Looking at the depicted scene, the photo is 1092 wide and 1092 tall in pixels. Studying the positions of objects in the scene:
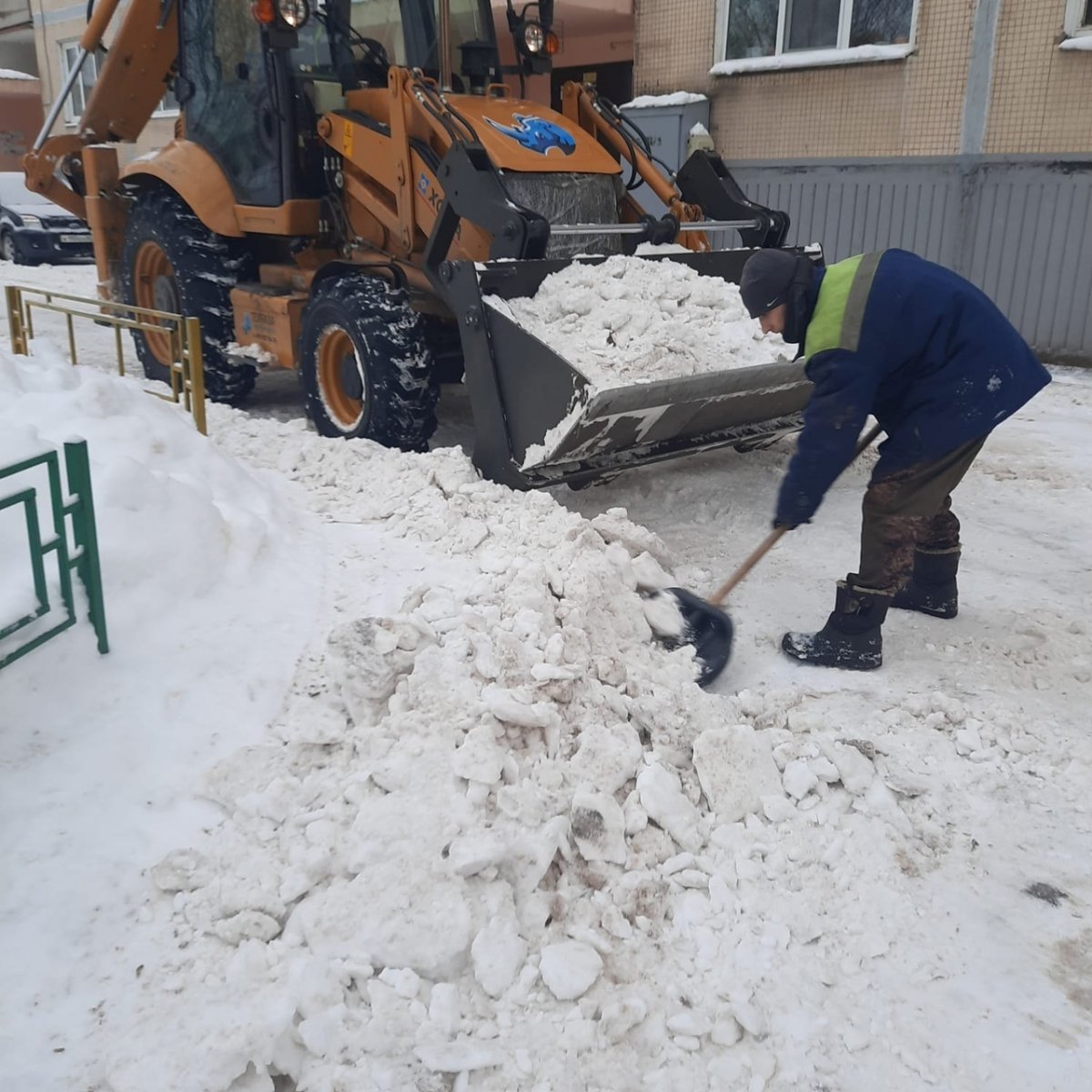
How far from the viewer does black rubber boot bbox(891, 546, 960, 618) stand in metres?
4.05

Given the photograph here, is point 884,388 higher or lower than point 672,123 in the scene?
lower

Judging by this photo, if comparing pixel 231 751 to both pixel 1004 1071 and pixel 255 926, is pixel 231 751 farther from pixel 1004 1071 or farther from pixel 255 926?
pixel 1004 1071

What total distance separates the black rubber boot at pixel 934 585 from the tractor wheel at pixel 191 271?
14.6 feet

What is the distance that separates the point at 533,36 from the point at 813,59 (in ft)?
14.3

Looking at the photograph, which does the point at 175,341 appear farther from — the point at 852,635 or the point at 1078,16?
the point at 1078,16

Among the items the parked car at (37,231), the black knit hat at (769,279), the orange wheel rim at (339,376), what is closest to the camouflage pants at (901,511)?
the black knit hat at (769,279)

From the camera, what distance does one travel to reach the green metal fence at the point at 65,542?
2816 mm

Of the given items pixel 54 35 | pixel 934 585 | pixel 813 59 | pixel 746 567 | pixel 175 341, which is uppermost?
pixel 54 35

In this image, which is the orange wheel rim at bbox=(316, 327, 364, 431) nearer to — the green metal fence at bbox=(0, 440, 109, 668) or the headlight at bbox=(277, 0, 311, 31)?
the headlight at bbox=(277, 0, 311, 31)

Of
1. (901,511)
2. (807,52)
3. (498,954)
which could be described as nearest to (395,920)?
(498,954)

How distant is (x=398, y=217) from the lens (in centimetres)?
548

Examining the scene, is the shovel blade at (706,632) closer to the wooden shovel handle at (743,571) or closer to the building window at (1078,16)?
the wooden shovel handle at (743,571)

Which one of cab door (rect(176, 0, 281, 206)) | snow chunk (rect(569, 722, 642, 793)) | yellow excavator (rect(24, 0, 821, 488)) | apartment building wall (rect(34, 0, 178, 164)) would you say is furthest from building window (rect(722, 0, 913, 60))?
apartment building wall (rect(34, 0, 178, 164))

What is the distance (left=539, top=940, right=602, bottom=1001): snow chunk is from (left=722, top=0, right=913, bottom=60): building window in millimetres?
9183
